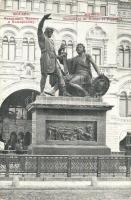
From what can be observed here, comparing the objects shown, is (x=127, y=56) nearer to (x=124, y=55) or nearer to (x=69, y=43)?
(x=124, y=55)

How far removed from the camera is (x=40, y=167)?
18156 millimetres

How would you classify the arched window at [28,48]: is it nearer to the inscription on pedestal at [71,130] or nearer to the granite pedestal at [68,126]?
the granite pedestal at [68,126]

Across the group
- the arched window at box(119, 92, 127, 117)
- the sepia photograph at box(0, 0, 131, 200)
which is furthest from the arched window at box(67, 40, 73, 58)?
the sepia photograph at box(0, 0, 131, 200)

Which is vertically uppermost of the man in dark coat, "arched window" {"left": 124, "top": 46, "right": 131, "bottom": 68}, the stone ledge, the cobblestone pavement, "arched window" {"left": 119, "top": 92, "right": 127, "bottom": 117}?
"arched window" {"left": 124, "top": 46, "right": 131, "bottom": 68}

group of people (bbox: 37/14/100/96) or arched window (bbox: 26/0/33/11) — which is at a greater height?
arched window (bbox: 26/0/33/11)

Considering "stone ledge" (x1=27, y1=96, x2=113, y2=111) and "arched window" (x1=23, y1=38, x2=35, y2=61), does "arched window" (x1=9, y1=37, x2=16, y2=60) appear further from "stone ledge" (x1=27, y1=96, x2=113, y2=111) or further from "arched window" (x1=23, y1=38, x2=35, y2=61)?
"stone ledge" (x1=27, y1=96, x2=113, y2=111)

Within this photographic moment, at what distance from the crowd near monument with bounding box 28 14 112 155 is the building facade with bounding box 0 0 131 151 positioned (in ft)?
78.3

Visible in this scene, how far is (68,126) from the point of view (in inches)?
774

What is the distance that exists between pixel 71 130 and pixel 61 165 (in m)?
1.58

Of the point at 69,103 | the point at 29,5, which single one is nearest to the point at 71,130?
the point at 69,103

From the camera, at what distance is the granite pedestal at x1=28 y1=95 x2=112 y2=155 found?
762 inches

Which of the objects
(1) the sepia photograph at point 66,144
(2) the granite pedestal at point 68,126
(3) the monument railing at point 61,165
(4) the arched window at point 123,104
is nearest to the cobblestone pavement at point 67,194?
(1) the sepia photograph at point 66,144

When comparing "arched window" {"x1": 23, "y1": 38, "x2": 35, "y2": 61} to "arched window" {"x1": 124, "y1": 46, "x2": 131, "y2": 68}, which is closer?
"arched window" {"x1": 23, "y1": 38, "x2": 35, "y2": 61}

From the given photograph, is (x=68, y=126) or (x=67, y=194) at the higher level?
(x=68, y=126)
